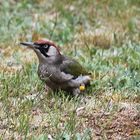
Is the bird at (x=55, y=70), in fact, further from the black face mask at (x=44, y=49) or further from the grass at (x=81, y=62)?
the grass at (x=81, y=62)

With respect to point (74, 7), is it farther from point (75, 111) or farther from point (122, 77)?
point (75, 111)

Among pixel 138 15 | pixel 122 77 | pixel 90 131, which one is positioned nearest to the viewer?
pixel 90 131

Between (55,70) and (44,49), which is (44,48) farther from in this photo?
(55,70)

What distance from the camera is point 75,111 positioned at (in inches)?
277

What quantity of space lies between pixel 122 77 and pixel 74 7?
4.52 metres

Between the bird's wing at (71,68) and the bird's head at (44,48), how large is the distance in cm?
17

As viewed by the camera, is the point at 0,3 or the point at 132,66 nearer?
the point at 132,66

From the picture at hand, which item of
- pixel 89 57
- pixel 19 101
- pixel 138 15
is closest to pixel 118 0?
pixel 138 15

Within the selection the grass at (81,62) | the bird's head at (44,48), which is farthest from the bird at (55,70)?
the grass at (81,62)

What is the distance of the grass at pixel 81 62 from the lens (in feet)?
21.8

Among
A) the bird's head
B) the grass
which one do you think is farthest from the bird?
the grass

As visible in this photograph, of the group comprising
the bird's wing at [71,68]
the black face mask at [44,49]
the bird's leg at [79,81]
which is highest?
the black face mask at [44,49]

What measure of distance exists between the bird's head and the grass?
421 mm

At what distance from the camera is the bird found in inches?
302
